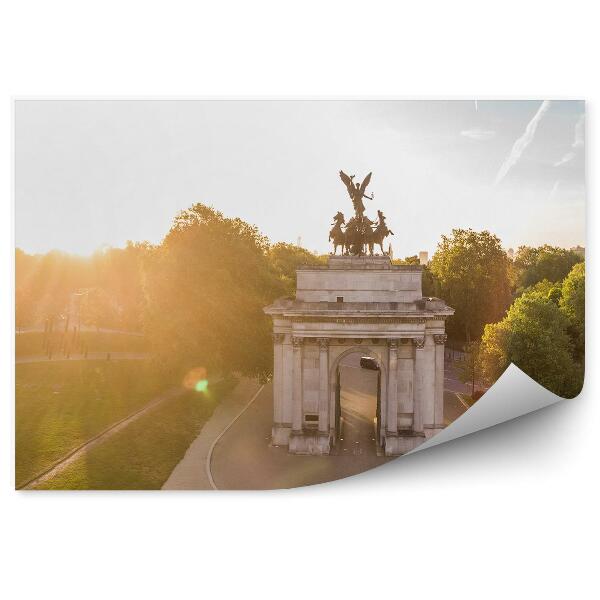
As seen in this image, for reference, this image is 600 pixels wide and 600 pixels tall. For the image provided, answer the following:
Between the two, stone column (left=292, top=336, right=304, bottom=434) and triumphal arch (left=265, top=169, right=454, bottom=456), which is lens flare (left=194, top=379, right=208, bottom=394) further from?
stone column (left=292, top=336, right=304, bottom=434)

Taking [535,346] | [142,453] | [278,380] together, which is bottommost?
[142,453]

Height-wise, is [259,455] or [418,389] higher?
[418,389]

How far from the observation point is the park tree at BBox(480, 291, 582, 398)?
24969 mm

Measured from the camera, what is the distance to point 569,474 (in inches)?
894

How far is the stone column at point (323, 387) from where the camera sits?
92.9ft

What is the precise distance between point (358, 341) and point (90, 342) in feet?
92.5

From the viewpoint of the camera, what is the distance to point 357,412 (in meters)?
35.3

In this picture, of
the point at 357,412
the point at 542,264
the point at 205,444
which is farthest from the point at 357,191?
the point at 205,444

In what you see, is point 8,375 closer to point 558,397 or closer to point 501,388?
point 501,388

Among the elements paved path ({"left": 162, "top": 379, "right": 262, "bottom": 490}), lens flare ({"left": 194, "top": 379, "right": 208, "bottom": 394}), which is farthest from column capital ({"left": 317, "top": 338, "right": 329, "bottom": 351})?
lens flare ({"left": 194, "top": 379, "right": 208, "bottom": 394})

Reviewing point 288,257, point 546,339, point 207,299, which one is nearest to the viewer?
point 546,339

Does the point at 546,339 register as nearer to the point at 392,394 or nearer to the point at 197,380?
the point at 392,394

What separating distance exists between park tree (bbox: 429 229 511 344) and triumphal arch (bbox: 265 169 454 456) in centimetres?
446
